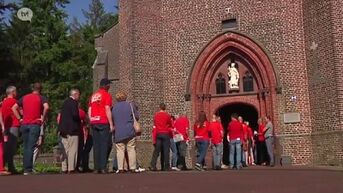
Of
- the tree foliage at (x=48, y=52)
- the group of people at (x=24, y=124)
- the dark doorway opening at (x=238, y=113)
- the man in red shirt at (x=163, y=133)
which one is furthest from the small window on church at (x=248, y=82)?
the tree foliage at (x=48, y=52)

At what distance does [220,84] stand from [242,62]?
1.34 metres

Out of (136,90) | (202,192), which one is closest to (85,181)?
(202,192)

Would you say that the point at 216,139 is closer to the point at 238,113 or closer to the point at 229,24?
the point at 229,24

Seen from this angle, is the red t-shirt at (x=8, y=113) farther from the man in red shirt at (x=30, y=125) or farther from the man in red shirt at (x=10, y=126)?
the man in red shirt at (x=30, y=125)

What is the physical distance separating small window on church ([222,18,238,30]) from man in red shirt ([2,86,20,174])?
1217 cm

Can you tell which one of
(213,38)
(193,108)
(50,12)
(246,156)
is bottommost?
(246,156)

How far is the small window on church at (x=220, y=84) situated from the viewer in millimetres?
23172

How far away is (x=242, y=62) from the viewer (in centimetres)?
2292

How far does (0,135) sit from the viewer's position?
11609 mm

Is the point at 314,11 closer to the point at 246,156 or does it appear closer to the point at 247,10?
the point at 247,10

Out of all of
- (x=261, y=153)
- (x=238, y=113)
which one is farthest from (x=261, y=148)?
(x=238, y=113)

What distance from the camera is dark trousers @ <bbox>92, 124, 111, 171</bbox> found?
448 inches

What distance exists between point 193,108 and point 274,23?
189 inches

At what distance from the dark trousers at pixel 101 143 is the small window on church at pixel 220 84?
12.2 m
